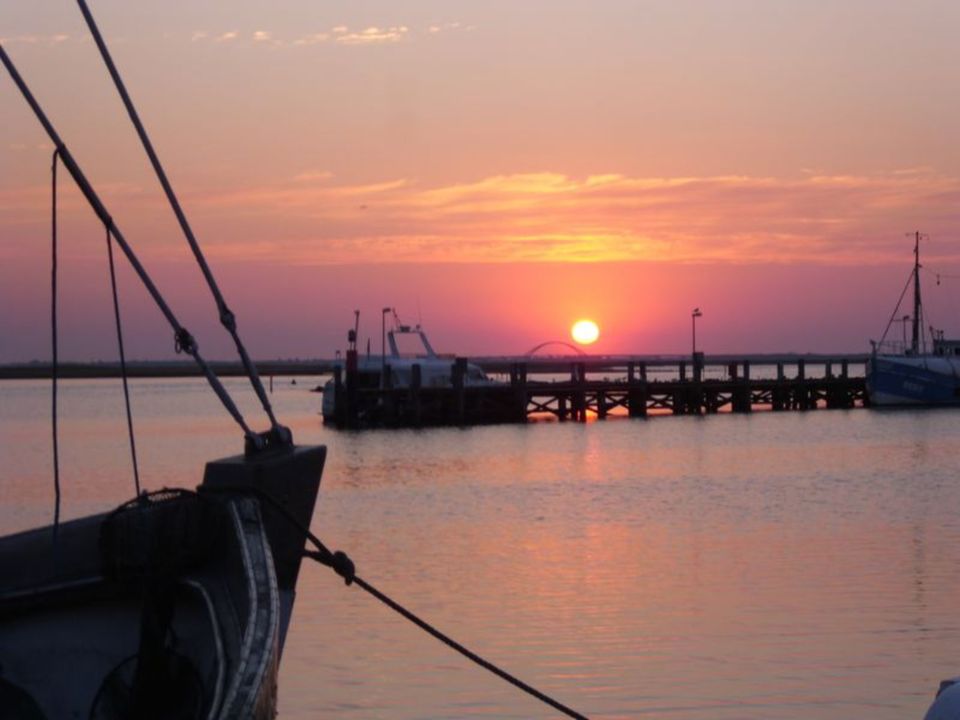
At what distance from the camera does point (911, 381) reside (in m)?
78.3

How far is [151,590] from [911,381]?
73.5 meters

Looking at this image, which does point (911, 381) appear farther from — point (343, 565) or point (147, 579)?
point (147, 579)

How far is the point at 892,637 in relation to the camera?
16422mm

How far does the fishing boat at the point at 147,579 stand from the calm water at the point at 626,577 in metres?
5.24

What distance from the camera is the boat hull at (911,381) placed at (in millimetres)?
77500

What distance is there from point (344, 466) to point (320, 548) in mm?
36530

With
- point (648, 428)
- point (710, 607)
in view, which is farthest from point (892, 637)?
point (648, 428)

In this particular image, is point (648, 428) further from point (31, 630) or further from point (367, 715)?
point (31, 630)

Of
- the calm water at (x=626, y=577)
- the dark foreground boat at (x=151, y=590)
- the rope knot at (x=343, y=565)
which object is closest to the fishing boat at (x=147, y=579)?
the dark foreground boat at (x=151, y=590)

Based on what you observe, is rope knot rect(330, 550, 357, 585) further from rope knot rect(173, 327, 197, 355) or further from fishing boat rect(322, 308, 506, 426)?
fishing boat rect(322, 308, 506, 426)

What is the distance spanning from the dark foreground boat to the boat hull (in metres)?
71.2

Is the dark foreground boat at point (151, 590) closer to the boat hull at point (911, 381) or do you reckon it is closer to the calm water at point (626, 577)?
the calm water at point (626, 577)

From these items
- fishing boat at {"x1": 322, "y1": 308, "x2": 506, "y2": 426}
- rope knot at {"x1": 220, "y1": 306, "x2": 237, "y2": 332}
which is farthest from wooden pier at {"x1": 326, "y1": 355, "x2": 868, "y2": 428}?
rope knot at {"x1": 220, "y1": 306, "x2": 237, "y2": 332}

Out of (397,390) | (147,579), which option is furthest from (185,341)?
(397,390)
